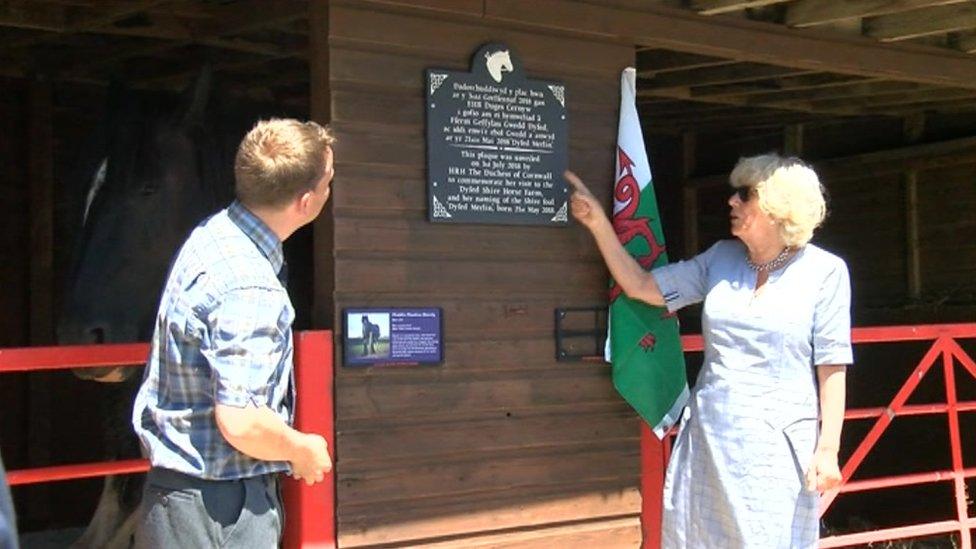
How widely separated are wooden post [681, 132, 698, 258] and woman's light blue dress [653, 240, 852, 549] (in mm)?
5601

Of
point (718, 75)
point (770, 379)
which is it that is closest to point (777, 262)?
point (770, 379)

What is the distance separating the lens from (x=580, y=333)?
4.43 meters

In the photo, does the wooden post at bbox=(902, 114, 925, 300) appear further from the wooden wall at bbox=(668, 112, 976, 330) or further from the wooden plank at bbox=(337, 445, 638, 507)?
the wooden plank at bbox=(337, 445, 638, 507)

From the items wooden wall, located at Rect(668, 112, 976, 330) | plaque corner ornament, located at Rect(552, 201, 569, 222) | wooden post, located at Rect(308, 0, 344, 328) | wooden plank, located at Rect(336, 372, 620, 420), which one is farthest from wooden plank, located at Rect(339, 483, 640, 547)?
wooden wall, located at Rect(668, 112, 976, 330)

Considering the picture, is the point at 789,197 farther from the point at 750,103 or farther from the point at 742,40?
the point at 750,103

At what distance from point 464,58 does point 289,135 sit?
1.62m

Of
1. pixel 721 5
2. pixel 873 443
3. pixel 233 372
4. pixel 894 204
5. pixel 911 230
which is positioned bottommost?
pixel 873 443

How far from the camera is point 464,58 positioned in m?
4.19

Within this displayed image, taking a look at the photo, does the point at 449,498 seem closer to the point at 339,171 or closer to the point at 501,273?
the point at 501,273

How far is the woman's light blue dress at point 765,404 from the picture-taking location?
12.3 ft

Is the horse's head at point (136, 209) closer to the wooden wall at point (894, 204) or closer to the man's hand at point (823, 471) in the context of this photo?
the man's hand at point (823, 471)

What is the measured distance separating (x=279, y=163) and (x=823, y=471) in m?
2.08

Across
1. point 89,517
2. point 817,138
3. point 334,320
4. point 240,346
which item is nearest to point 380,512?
point 334,320

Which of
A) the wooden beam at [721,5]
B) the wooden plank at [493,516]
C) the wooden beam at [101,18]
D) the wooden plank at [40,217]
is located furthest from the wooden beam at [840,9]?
the wooden plank at [40,217]
